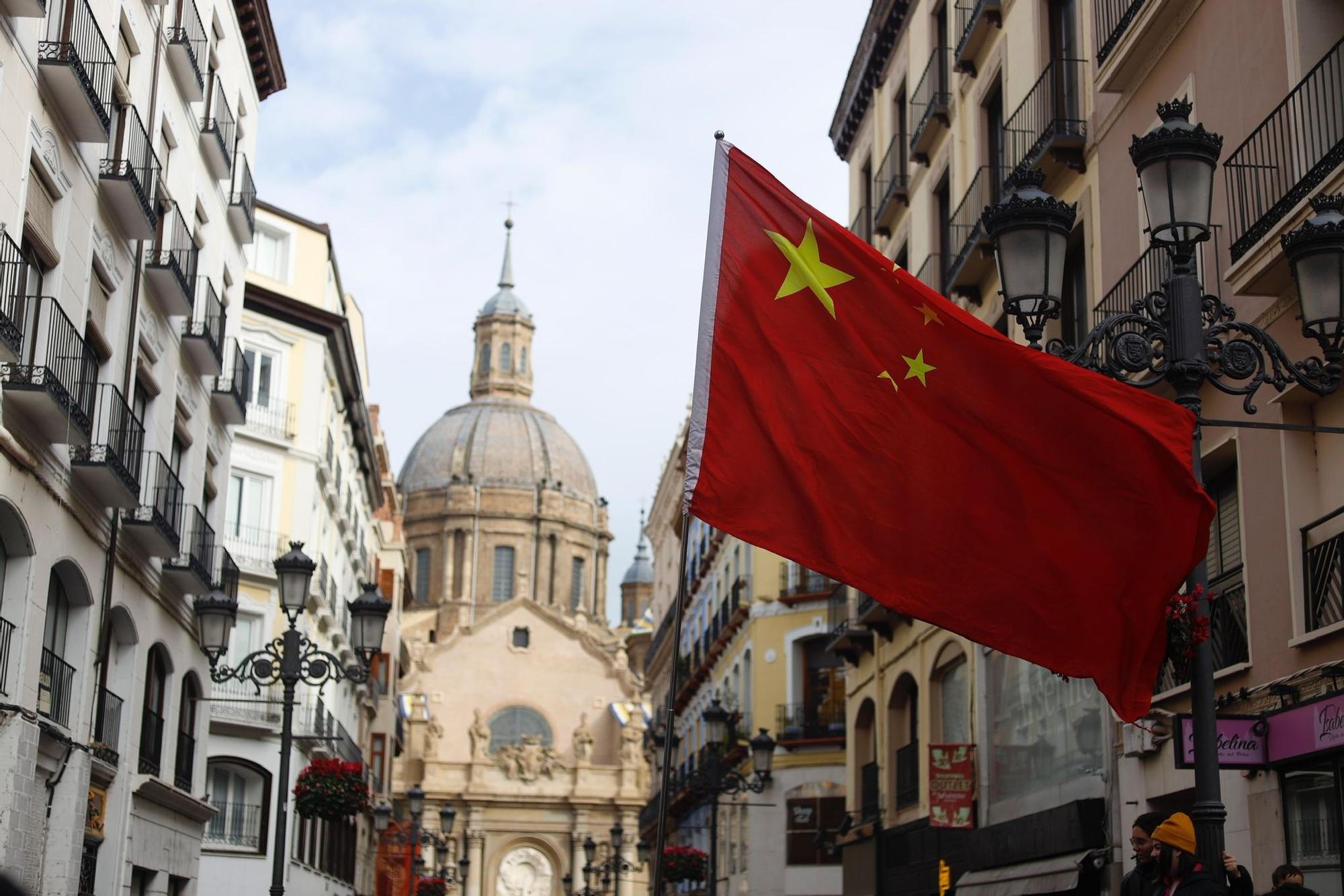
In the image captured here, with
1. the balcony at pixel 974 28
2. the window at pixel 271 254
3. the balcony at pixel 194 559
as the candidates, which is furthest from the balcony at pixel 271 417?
the balcony at pixel 974 28

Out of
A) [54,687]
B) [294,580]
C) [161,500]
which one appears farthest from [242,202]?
[54,687]

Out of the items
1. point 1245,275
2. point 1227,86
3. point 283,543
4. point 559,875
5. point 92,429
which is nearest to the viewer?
point 1245,275

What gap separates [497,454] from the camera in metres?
108

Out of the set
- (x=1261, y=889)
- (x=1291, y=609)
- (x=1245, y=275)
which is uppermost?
(x=1245, y=275)

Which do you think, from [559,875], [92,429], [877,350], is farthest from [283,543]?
[559,875]

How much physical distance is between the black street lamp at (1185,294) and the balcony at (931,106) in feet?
48.8

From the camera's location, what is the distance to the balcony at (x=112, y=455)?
717 inches

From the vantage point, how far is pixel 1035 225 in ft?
31.3

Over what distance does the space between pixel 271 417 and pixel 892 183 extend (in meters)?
15.3

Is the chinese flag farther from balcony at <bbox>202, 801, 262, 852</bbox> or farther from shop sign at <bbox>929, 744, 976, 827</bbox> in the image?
balcony at <bbox>202, 801, 262, 852</bbox>

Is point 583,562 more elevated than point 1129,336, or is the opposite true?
point 583,562

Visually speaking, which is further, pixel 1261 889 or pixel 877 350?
pixel 1261 889

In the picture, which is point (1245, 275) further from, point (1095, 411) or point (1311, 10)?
point (1095, 411)

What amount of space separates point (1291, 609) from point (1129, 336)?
4611 mm
